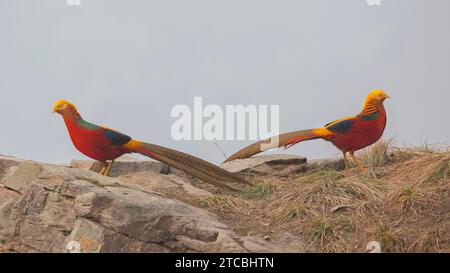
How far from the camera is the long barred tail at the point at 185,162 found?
35.8 feet

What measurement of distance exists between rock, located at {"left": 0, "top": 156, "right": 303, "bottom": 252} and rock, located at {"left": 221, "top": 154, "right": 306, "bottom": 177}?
2953 millimetres

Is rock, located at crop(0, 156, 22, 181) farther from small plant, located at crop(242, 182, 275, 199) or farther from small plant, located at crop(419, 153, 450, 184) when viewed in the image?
small plant, located at crop(419, 153, 450, 184)

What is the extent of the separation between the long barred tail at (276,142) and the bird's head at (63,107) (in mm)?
3276

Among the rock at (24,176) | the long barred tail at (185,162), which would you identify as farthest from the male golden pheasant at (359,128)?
the rock at (24,176)

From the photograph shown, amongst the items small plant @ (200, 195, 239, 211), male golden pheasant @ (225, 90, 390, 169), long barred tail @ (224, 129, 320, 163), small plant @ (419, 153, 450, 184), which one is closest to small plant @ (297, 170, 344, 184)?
male golden pheasant @ (225, 90, 390, 169)

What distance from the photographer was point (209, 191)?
454 inches

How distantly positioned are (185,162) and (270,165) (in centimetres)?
228

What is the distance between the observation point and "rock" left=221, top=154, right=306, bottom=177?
1250 cm

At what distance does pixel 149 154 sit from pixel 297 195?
7.61 feet

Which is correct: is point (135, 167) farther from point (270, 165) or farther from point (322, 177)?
point (322, 177)

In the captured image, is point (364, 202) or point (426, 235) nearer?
point (426, 235)

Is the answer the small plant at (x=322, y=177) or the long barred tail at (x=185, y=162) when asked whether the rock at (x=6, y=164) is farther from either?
the small plant at (x=322, y=177)
